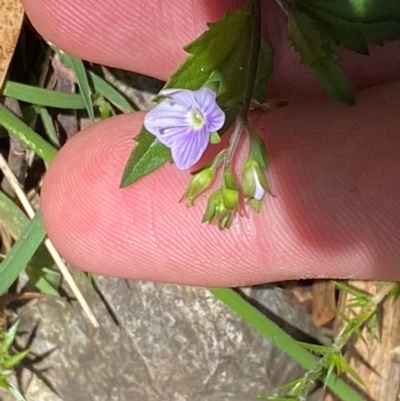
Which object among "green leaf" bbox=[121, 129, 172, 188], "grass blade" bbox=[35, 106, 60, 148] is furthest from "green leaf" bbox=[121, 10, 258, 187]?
"grass blade" bbox=[35, 106, 60, 148]

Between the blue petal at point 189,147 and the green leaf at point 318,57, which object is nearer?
the blue petal at point 189,147

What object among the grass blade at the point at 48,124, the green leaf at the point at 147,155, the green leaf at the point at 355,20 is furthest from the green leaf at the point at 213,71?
the grass blade at the point at 48,124

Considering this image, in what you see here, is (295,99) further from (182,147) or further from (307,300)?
(307,300)

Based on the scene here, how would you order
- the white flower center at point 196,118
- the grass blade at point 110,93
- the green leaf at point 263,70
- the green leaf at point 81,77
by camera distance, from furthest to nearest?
the grass blade at point 110,93
the green leaf at point 81,77
the green leaf at point 263,70
the white flower center at point 196,118

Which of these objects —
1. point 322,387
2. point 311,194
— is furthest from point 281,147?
point 322,387

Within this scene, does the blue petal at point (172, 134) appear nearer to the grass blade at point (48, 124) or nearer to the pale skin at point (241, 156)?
the pale skin at point (241, 156)

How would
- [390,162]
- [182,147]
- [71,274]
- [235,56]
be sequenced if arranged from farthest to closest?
[71,274] → [390,162] → [235,56] → [182,147]

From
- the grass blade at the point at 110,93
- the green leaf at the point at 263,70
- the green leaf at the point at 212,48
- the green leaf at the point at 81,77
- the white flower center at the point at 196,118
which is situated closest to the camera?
the white flower center at the point at 196,118
